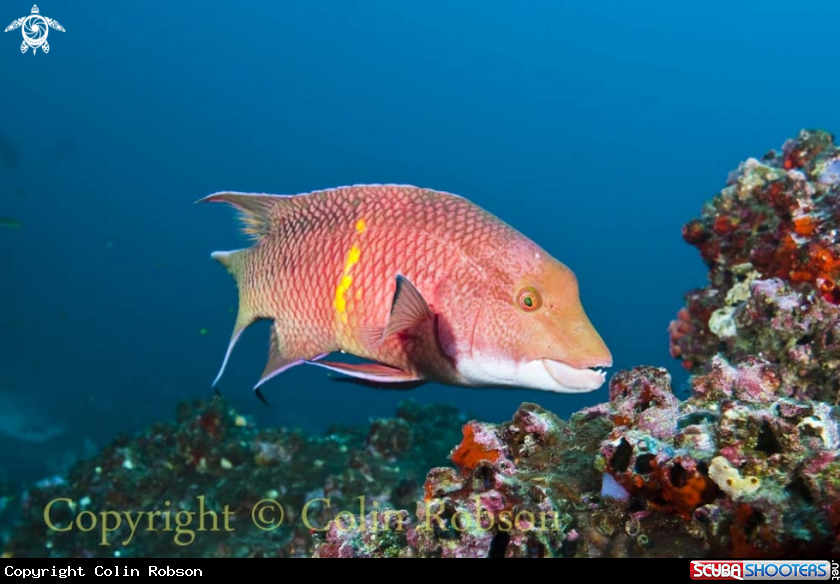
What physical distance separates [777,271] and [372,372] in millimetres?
3044

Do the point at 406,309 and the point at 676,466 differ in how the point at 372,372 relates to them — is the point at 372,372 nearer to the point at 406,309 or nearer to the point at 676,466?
the point at 406,309

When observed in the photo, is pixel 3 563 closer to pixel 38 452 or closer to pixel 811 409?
pixel 811 409

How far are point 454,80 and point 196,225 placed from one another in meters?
74.4

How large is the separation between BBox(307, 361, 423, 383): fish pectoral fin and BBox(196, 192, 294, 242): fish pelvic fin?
123 cm

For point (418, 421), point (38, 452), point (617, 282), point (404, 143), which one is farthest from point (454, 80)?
point (418, 421)

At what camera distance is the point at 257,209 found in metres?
3.82

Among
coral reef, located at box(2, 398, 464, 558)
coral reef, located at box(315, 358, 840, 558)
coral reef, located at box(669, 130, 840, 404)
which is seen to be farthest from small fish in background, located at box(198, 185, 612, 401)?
coral reef, located at box(2, 398, 464, 558)

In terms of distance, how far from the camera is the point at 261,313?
3730 millimetres

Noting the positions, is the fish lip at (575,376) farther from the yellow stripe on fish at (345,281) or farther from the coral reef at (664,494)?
the yellow stripe on fish at (345,281)

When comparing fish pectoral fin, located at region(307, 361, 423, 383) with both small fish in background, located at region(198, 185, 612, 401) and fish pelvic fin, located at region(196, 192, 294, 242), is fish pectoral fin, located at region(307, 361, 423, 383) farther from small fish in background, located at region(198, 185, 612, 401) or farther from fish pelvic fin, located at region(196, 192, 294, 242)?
fish pelvic fin, located at region(196, 192, 294, 242)

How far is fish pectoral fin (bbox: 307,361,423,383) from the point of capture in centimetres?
285

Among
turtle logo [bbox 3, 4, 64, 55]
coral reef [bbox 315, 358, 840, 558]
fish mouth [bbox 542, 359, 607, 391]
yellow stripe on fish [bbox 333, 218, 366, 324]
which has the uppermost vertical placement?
turtle logo [bbox 3, 4, 64, 55]

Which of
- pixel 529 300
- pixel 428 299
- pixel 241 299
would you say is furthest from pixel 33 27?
pixel 529 300

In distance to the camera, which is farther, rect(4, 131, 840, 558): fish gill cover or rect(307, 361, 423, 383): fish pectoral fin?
rect(307, 361, 423, 383): fish pectoral fin
